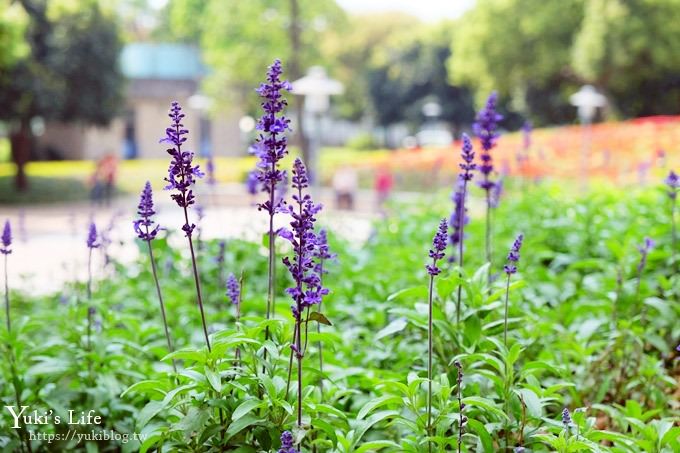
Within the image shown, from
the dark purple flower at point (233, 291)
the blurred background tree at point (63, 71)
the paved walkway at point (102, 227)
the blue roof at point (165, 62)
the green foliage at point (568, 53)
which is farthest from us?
the blue roof at point (165, 62)

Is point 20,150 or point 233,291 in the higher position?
point 20,150

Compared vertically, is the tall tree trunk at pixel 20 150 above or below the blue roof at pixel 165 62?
below

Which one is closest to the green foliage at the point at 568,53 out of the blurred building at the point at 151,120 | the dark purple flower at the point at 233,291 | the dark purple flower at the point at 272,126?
the blurred building at the point at 151,120

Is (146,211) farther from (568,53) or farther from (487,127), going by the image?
(568,53)

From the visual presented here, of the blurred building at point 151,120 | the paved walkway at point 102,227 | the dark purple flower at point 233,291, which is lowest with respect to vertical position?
the paved walkway at point 102,227

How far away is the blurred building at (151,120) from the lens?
112ft

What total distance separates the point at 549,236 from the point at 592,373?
209 cm

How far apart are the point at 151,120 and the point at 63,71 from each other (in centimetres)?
1390

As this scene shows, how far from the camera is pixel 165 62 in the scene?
36.6 metres

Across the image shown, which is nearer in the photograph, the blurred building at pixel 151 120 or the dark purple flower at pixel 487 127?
the dark purple flower at pixel 487 127

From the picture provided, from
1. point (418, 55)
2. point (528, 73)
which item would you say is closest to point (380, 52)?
point (418, 55)

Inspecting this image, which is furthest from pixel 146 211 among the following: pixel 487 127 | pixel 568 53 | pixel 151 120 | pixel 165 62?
pixel 165 62

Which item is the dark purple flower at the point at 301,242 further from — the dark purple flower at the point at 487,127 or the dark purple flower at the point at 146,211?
the dark purple flower at the point at 487,127

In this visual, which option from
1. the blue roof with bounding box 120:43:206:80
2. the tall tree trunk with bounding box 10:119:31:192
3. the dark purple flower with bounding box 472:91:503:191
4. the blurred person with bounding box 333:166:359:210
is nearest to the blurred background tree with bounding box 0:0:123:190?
the tall tree trunk with bounding box 10:119:31:192
